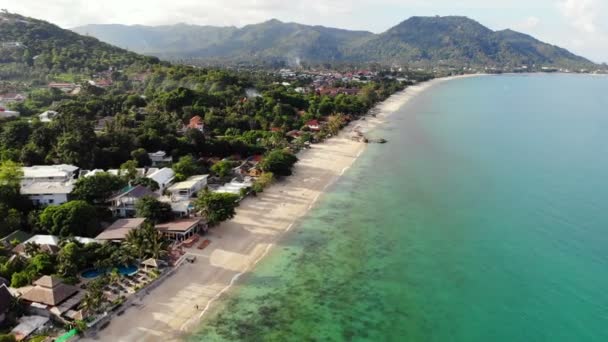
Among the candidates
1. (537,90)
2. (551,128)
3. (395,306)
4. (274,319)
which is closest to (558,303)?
(395,306)

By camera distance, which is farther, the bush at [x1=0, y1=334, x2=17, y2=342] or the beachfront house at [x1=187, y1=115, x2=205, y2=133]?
the beachfront house at [x1=187, y1=115, x2=205, y2=133]

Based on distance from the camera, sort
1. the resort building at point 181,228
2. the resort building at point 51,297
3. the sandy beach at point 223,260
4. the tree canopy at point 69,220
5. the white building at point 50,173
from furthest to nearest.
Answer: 1. the white building at point 50,173
2. the resort building at point 181,228
3. the tree canopy at point 69,220
4. the sandy beach at point 223,260
5. the resort building at point 51,297

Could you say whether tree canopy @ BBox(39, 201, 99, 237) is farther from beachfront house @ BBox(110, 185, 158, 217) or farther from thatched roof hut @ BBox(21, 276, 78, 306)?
thatched roof hut @ BBox(21, 276, 78, 306)

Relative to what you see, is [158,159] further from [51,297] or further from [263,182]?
[51,297]

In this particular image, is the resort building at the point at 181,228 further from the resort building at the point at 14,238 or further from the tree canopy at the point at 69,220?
the resort building at the point at 14,238

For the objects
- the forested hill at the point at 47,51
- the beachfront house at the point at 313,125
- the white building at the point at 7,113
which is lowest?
the beachfront house at the point at 313,125

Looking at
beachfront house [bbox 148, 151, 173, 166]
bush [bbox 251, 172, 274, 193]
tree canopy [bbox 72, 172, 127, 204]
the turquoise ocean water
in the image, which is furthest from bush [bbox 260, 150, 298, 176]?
tree canopy [bbox 72, 172, 127, 204]

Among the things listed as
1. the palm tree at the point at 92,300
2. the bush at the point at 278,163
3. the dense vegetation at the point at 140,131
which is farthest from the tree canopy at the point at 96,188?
the bush at the point at 278,163
